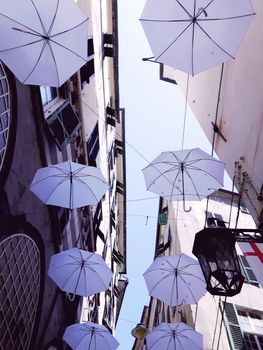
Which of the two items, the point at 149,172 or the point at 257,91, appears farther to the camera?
the point at 149,172

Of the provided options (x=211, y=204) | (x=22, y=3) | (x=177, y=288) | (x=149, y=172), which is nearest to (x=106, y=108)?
(x=211, y=204)

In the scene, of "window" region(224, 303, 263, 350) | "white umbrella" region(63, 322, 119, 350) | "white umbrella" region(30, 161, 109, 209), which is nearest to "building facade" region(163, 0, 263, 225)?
"white umbrella" region(30, 161, 109, 209)

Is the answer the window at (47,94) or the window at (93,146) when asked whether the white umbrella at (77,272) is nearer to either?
the window at (47,94)

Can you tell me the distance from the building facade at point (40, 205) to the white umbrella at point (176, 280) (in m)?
3.82

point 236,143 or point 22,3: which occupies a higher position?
point 22,3

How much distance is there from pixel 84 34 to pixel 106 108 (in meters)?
14.6

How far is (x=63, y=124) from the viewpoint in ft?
37.9

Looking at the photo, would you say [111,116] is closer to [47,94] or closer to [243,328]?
[47,94]

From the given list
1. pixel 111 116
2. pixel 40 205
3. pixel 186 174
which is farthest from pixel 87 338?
pixel 111 116

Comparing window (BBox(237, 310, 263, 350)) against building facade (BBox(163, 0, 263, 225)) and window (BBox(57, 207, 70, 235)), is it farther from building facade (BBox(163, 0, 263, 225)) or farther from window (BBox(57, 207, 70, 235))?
window (BBox(57, 207, 70, 235))

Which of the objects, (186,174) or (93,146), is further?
(93,146)

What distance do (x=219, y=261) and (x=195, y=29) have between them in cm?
447

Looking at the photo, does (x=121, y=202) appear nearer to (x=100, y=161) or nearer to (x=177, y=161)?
(x=100, y=161)

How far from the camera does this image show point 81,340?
1202cm
